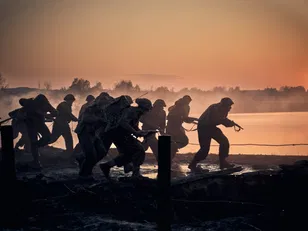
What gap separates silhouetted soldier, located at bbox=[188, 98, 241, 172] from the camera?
617 inches

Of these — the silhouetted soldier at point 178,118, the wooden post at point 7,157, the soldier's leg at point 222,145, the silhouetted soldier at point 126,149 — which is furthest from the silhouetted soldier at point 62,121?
the wooden post at point 7,157

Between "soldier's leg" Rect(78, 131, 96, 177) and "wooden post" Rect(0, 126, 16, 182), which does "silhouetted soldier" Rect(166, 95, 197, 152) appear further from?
"wooden post" Rect(0, 126, 16, 182)

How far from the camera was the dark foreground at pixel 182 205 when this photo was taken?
9.42m

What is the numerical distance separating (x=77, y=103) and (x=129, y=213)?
1315 inches

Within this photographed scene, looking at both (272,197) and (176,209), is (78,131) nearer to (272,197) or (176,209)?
(176,209)

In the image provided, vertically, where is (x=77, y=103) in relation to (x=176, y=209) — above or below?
above

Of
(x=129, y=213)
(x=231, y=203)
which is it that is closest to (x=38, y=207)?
(x=129, y=213)

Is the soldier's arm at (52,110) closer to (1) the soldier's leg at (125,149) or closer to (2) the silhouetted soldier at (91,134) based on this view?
(2) the silhouetted soldier at (91,134)

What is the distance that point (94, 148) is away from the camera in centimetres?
1362

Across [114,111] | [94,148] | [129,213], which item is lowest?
[129,213]

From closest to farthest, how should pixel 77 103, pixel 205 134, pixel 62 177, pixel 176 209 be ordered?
pixel 176 209
pixel 62 177
pixel 205 134
pixel 77 103

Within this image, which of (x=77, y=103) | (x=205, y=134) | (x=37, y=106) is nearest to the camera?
(x=205, y=134)

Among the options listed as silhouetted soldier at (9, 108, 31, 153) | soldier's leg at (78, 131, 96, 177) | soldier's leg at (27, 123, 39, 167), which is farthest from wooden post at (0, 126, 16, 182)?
silhouetted soldier at (9, 108, 31, 153)

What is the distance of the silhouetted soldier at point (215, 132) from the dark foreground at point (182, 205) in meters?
4.47
